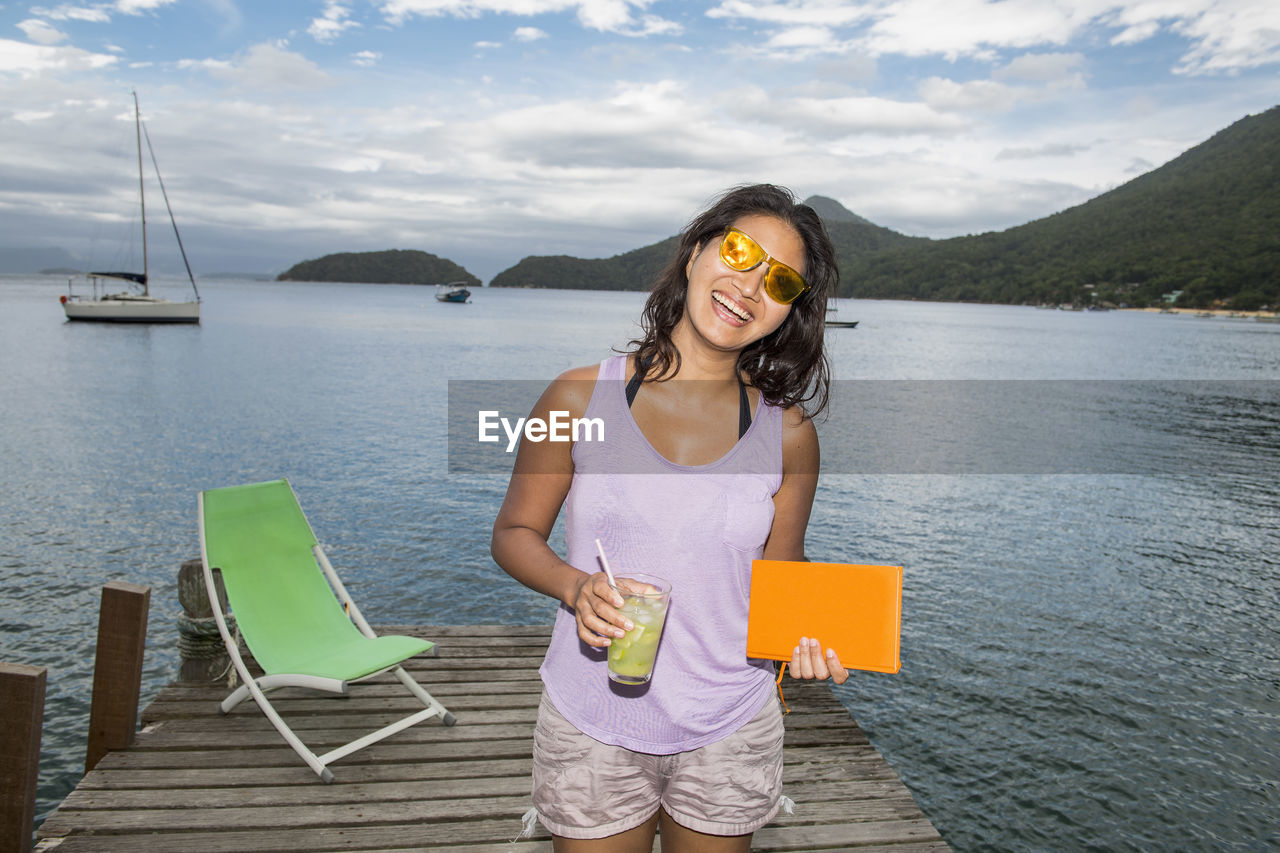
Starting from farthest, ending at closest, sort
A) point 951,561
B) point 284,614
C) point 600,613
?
1. point 951,561
2. point 284,614
3. point 600,613

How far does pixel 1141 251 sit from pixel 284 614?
128 metres

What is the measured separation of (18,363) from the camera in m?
33.5

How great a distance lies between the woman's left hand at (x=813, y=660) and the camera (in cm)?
166

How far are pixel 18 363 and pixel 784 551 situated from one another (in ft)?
134

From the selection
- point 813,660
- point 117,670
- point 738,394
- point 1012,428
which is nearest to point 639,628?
point 813,660

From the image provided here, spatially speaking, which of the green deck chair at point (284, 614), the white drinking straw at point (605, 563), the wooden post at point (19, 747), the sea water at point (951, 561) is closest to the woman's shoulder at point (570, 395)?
the white drinking straw at point (605, 563)

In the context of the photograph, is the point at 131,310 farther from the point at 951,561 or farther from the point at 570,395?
the point at 570,395

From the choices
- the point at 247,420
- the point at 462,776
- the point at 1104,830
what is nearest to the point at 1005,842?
the point at 1104,830

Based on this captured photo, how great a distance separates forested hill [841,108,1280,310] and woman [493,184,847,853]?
114m

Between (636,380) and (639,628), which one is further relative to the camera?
(636,380)

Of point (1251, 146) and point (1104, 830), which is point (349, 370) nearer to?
point (1104, 830)

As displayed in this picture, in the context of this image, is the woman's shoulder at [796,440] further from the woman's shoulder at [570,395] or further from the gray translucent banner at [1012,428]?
the gray translucent banner at [1012,428]

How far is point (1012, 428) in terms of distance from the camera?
24.0 m

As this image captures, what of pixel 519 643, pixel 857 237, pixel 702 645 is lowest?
pixel 519 643
